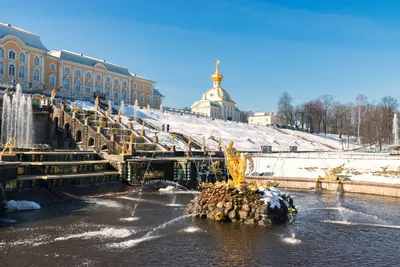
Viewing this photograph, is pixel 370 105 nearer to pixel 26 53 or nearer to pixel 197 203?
pixel 26 53

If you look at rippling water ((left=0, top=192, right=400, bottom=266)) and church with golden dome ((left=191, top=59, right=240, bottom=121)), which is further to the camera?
church with golden dome ((left=191, top=59, right=240, bottom=121))

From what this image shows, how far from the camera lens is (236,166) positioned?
1520cm

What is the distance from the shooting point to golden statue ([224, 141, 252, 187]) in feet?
49.1

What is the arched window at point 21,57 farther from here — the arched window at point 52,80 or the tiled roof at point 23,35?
the arched window at point 52,80

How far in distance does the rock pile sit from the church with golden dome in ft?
282

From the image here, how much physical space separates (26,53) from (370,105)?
6953 centimetres

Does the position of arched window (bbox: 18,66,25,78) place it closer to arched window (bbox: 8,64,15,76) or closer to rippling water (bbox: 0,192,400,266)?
arched window (bbox: 8,64,15,76)

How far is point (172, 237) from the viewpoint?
456 inches

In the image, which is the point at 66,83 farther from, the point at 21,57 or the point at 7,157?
the point at 7,157

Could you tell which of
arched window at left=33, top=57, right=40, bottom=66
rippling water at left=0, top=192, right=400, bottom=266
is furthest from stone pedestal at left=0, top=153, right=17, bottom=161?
arched window at left=33, top=57, right=40, bottom=66

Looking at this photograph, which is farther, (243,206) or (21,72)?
(21,72)

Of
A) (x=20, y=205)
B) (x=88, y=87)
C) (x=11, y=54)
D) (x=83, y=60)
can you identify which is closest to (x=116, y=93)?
(x=88, y=87)

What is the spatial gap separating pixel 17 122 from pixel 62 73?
2977cm

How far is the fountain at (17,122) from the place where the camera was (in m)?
31.9
